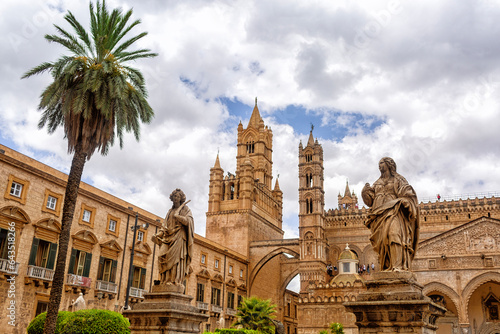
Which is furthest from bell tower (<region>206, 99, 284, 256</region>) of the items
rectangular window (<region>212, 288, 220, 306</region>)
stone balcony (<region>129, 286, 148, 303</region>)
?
stone balcony (<region>129, 286, 148, 303</region>)

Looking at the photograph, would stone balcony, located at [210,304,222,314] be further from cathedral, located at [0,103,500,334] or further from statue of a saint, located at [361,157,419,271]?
statue of a saint, located at [361,157,419,271]

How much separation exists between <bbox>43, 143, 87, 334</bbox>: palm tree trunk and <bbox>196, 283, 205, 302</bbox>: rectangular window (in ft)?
77.9

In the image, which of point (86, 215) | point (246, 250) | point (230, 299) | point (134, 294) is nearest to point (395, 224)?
point (86, 215)

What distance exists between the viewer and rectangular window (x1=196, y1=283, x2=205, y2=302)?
3753 centimetres

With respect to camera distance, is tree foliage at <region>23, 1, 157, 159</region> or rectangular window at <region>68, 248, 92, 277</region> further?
rectangular window at <region>68, 248, 92, 277</region>

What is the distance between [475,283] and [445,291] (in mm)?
2252

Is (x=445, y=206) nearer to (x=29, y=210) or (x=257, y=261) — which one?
(x=257, y=261)

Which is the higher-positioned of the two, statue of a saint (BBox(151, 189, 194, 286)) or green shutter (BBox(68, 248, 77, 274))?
green shutter (BBox(68, 248, 77, 274))

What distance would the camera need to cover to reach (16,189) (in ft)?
74.9

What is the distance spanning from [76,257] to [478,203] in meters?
41.0

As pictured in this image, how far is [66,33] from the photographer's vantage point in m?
15.9

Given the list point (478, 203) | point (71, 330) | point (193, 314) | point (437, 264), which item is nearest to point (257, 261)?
point (437, 264)

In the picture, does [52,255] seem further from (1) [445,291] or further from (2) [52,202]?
(1) [445,291]

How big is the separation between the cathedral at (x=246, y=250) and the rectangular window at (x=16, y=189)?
5cm
